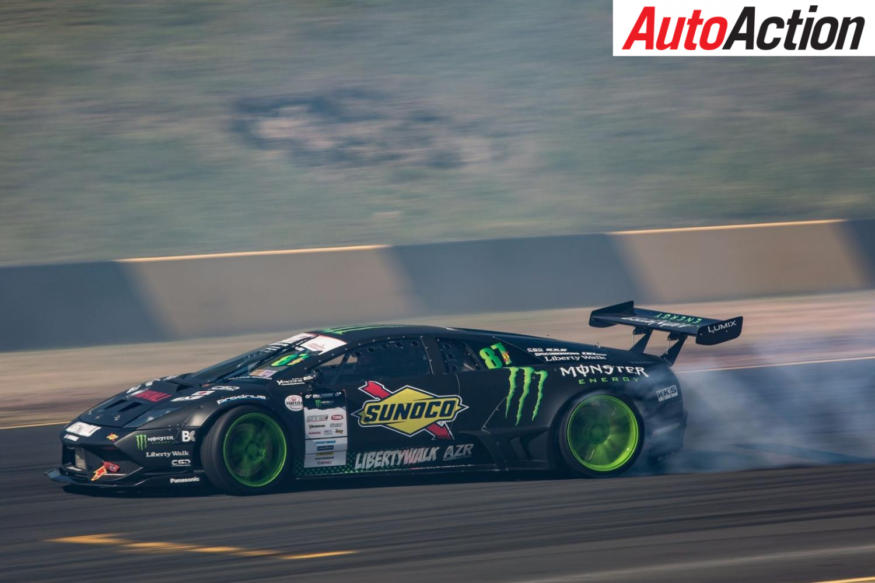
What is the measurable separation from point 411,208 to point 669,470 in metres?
16.1

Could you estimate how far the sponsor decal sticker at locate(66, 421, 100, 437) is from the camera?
8.33 metres

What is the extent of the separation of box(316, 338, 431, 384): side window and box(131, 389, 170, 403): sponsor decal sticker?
105cm

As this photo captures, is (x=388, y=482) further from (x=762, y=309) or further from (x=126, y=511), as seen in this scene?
(x=762, y=309)

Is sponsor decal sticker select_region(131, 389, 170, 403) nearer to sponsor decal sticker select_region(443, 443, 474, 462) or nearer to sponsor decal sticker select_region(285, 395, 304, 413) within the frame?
sponsor decal sticker select_region(285, 395, 304, 413)

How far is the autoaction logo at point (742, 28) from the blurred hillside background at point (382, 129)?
715mm

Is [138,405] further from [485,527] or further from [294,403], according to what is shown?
[485,527]

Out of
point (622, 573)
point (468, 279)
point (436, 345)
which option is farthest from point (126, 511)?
point (468, 279)

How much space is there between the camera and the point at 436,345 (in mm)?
8875

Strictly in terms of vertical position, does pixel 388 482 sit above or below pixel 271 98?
below

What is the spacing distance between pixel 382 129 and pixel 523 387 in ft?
63.0

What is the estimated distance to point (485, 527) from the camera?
7.47 meters

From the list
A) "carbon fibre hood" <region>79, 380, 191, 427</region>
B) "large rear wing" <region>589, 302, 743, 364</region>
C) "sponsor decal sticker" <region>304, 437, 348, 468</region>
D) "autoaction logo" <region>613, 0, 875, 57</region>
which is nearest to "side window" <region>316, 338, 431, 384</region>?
"sponsor decal sticker" <region>304, 437, 348, 468</region>

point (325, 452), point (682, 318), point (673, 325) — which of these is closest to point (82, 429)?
point (325, 452)

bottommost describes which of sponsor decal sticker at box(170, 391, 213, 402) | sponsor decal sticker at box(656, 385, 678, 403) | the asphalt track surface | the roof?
the asphalt track surface
